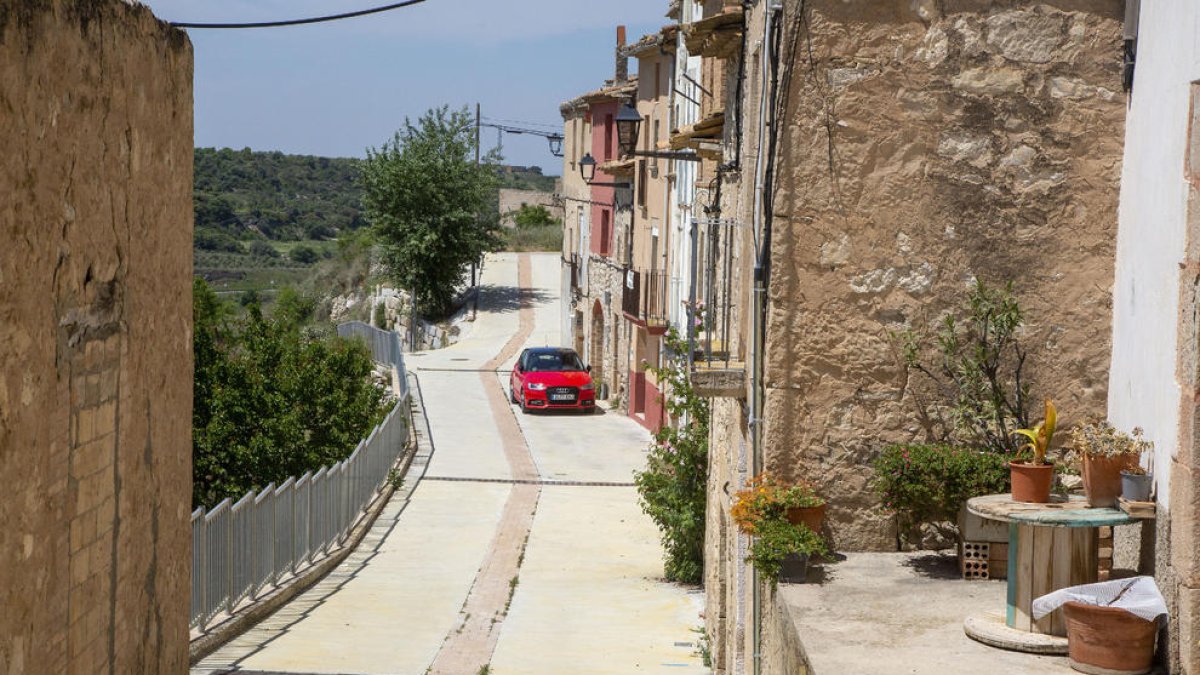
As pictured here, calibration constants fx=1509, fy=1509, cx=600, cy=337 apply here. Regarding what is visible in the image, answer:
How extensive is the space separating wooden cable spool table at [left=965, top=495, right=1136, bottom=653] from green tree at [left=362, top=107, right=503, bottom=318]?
140 feet

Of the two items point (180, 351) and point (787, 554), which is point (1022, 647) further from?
point (180, 351)

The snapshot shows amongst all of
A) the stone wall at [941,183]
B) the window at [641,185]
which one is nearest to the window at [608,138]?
the window at [641,185]

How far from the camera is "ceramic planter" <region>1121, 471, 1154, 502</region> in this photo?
8.06 meters

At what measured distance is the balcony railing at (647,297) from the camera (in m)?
32.4

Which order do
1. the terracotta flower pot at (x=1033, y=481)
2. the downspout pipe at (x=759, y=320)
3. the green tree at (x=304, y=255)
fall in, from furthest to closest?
the green tree at (x=304, y=255)
the downspout pipe at (x=759, y=320)
the terracotta flower pot at (x=1033, y=481)

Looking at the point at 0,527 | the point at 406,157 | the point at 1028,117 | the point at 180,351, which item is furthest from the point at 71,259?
the point at 406,157

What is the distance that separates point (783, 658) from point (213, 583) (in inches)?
263

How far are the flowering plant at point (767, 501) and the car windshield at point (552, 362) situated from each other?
25399mm

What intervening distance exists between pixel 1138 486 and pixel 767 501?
8.58 ft

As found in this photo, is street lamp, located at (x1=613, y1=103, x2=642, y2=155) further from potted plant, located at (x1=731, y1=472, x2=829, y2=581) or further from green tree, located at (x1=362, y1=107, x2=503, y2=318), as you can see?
green tree, located at (x1=362, y1=107, x2=503, y2=318)

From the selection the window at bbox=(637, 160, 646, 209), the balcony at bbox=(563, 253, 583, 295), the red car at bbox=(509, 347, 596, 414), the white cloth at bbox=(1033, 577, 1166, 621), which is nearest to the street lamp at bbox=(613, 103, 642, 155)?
the white cloth at bbox=(1033, 577, 1166, 621)

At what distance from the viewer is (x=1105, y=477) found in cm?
844

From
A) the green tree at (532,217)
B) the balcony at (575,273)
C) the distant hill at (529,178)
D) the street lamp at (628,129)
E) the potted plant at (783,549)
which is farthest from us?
the distant hill at (529,178)

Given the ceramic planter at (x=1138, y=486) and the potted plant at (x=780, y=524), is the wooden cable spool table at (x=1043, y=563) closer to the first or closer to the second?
the ceramic planter at (x=1138, y=486)
